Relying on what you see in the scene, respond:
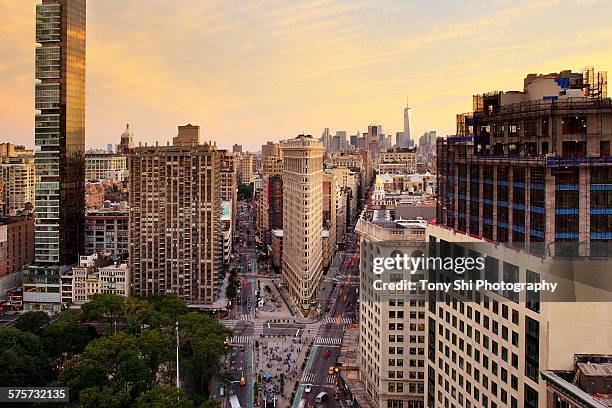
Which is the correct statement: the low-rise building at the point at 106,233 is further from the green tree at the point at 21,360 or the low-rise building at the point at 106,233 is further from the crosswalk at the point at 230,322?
the green tree at the point at 21,360

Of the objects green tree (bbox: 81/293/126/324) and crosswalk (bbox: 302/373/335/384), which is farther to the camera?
green tree (bbox: 81/293/126/324)

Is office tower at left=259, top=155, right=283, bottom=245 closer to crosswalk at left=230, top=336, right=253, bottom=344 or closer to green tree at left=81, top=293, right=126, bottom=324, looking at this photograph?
crosswalk at left=230, top=336, right=253, bottom=344

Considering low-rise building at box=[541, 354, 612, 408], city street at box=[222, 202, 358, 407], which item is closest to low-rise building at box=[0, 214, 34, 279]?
city street at box=[222, 202, 358, 407]

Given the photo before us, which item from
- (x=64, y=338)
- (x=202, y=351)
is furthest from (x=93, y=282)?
(x=202, y=351)

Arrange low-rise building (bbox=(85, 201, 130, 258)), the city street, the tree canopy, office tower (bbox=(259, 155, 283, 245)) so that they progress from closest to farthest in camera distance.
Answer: the tree canopy
the city street
low-rise building (bbox=(85, 201, 130, 258))
office tower (bbox=(259, 155, 283, 245))

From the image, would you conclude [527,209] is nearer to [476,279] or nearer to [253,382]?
[476,279]

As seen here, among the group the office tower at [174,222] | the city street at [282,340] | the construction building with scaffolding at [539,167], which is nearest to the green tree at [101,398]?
the city street at [282,340]

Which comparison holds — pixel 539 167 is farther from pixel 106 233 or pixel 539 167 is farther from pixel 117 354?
pixel 106 233
